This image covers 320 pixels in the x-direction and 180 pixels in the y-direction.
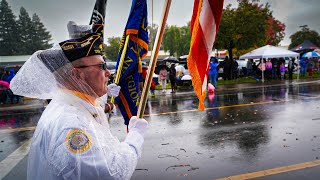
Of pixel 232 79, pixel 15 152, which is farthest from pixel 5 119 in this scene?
pixel 232 79

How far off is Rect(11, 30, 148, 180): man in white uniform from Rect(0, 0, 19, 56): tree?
61646mm

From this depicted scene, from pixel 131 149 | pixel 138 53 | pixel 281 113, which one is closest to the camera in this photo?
pixel 131 149

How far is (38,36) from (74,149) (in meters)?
68.4

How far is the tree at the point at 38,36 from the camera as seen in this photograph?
198 feet

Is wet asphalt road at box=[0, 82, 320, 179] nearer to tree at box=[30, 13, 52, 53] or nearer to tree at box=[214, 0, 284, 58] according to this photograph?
tree at box=[214, 0, 284, 58]

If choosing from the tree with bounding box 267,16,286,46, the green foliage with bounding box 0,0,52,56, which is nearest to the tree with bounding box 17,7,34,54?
the green foliage with bounding box 0,0,52,56

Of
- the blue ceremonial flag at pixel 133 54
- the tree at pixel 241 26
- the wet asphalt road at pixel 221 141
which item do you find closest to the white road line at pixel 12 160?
the wet asphalt road at pixel 221 141

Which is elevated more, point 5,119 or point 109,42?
point 109,42

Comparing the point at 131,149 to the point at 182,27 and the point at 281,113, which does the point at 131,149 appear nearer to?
the point at 281,113

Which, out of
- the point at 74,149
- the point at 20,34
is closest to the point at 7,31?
the point at 20,34

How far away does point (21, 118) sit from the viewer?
10.5 meters

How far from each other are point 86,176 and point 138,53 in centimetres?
270

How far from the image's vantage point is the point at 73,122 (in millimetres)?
1583

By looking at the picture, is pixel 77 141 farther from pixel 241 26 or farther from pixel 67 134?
pixel 241 26
